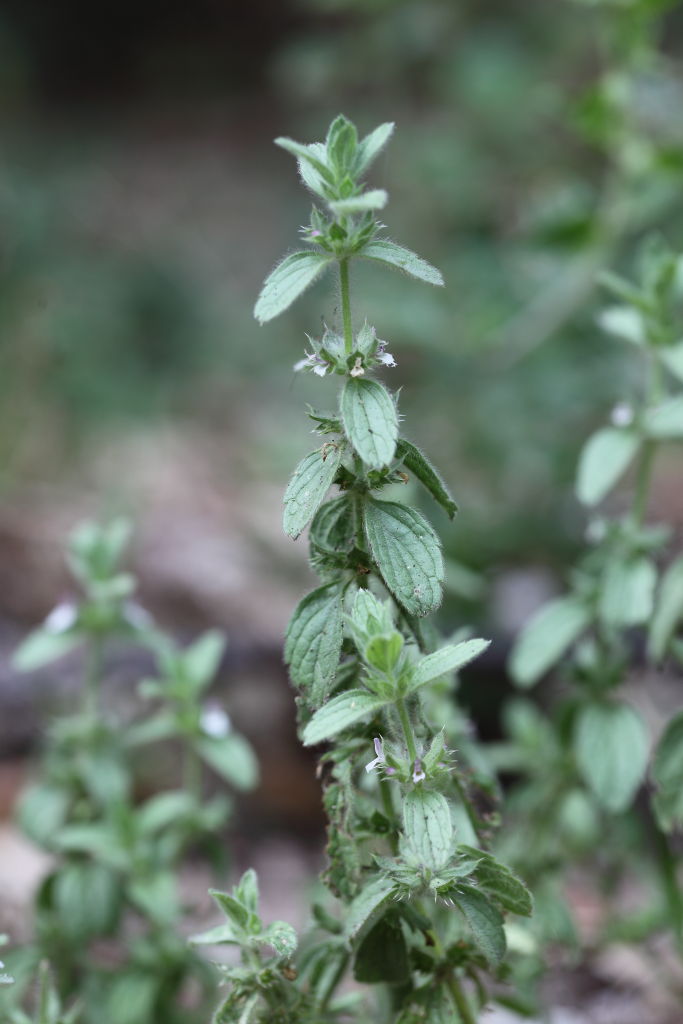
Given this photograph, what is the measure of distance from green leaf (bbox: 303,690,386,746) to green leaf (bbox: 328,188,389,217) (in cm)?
51

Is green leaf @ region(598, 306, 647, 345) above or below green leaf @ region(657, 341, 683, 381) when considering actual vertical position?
above

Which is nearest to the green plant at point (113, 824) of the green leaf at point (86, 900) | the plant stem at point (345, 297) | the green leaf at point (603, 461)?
the green leaf at point (86, 900)

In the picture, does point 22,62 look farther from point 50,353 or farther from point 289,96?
point 50,353

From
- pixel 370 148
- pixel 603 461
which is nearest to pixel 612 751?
pixel 603 461

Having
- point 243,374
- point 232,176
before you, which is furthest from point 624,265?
point 232,176

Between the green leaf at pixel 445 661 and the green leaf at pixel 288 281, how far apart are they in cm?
40

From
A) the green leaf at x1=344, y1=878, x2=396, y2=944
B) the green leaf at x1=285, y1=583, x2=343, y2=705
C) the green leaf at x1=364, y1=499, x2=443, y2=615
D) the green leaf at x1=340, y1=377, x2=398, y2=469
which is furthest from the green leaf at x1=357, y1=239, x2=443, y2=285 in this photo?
the green leaf at x1=344, y1=878, x2=396, y2=944

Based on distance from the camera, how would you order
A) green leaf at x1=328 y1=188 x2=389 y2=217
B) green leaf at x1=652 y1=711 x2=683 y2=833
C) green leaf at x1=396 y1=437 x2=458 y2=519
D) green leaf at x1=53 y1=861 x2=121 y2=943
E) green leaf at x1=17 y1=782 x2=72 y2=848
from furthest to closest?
1. green leaf at x1=17 y1=782 x2=72 y2=848
2. green leaf at x1=53 y1=861 x2=121 y2=943
3. green leaf at x1=652 y1=711 x2=683 y2=833
4. green leaf at x1=396 y1=437 x2=458 y2=519
5. green leaf at x1=328 y1=188 x2=389 y2=217

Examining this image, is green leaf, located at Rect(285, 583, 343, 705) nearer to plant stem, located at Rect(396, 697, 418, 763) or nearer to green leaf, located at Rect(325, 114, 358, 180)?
plant stem, located at Rect(396, 697, 418, 763)

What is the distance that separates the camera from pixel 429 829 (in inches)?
45.8

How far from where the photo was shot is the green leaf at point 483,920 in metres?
1.21

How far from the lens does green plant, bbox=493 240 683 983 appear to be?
5.52ft

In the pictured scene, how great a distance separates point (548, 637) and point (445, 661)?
65 centimetres

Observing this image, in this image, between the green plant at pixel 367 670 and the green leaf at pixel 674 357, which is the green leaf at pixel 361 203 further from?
the green leaf at pixel 674 357
